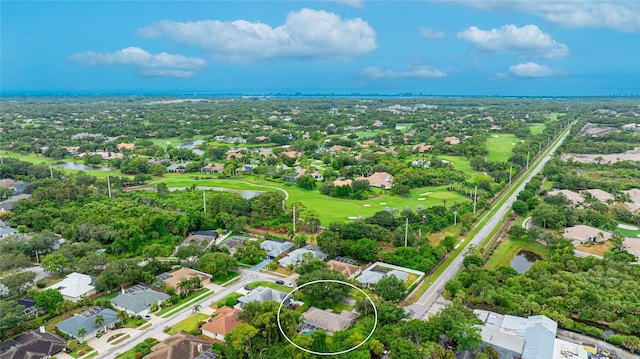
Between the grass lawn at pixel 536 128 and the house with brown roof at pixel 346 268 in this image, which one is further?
the grass lawn at pixel 536 128

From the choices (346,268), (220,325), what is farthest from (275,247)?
(220,325)

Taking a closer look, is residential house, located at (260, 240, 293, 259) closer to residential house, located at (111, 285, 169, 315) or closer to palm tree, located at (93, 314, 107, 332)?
residential house, located at (111, 285, 169, 315)

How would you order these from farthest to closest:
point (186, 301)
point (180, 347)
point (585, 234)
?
point (585, 234), point (186, 301), point (180, 347)

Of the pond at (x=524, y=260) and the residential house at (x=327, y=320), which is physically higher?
the residential house at (x=327, y=320)

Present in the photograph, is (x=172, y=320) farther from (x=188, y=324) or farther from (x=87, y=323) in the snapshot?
(x=87, y=323)

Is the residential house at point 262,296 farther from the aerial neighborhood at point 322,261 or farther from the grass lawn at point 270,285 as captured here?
the grass lawn at point 270,285

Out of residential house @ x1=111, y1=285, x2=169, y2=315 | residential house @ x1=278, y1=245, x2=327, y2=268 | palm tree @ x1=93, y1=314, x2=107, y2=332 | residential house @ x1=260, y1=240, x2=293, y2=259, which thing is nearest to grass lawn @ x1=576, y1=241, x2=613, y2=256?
residential house @ x1=278, y1=245, x2=327, y2=268

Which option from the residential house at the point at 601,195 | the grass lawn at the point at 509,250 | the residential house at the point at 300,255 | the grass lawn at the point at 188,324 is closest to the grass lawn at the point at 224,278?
the residential house at the point at 300,255
